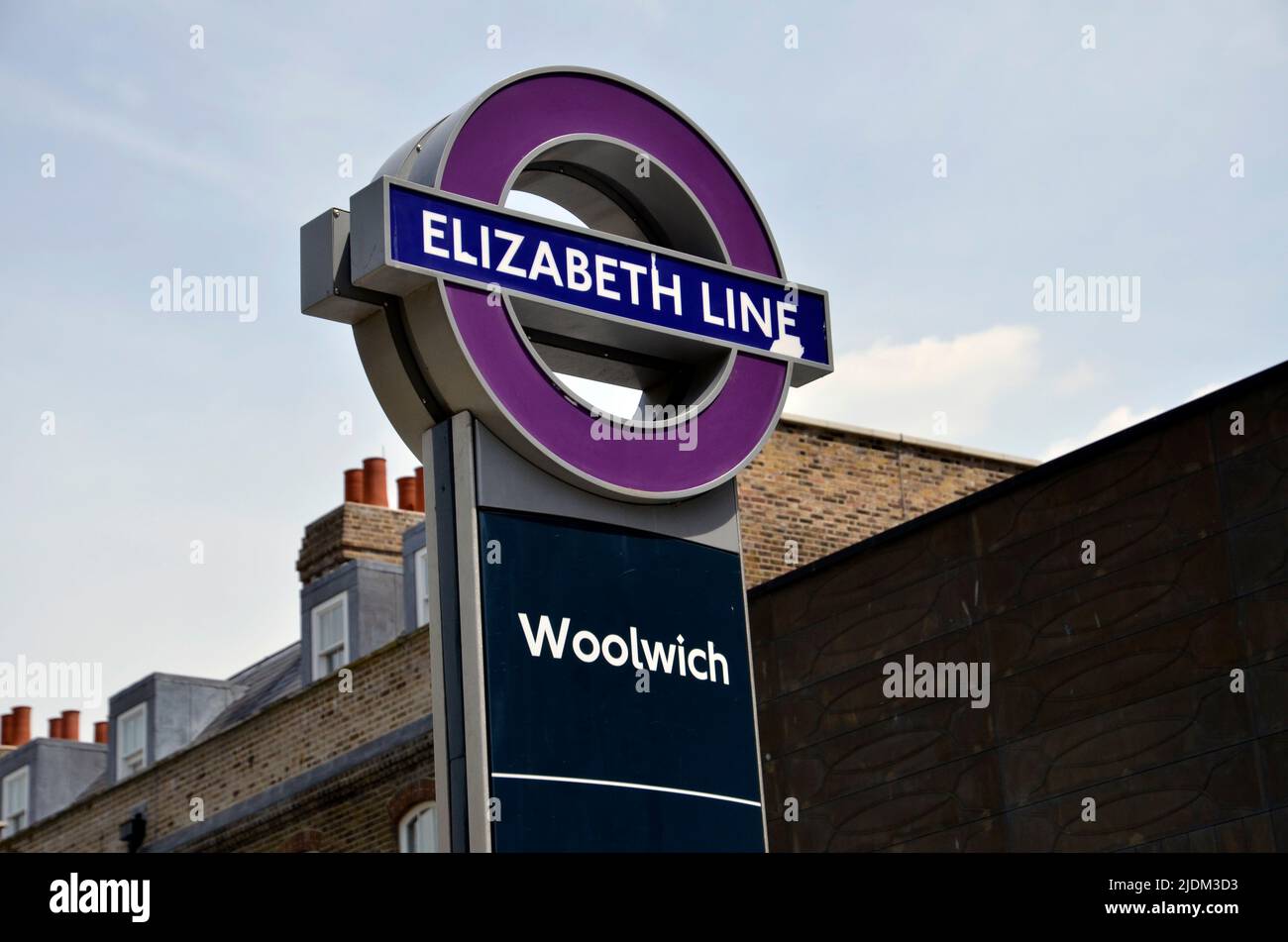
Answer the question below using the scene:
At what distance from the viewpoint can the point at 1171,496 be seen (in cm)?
1756

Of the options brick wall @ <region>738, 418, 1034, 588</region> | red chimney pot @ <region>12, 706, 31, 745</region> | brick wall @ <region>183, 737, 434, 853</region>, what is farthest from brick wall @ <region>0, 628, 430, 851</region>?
red chimney pot @ <region>12, 706, 31, 745</region>

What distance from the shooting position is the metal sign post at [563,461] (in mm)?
11055

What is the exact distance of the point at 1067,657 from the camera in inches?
720

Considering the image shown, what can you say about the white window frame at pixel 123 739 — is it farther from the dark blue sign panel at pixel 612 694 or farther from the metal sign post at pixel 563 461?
the dark blue sign panel at pixel 612 694

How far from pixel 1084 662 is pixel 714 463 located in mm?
6823

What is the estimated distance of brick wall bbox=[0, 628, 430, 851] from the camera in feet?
88.9

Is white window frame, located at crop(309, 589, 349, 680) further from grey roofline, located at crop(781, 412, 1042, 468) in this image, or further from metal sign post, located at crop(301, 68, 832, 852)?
metal sign post, located at crop(301, 68, 832, 852)

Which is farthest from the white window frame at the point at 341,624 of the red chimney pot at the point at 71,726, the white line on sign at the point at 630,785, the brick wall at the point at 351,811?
the white line on sign at the point at 630,785

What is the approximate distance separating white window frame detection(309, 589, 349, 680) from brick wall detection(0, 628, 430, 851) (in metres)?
1.85

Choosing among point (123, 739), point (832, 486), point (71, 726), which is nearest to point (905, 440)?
point (832, 486)

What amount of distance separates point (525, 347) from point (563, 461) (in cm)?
68

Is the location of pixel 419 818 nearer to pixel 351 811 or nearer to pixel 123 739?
pixel 351 811
